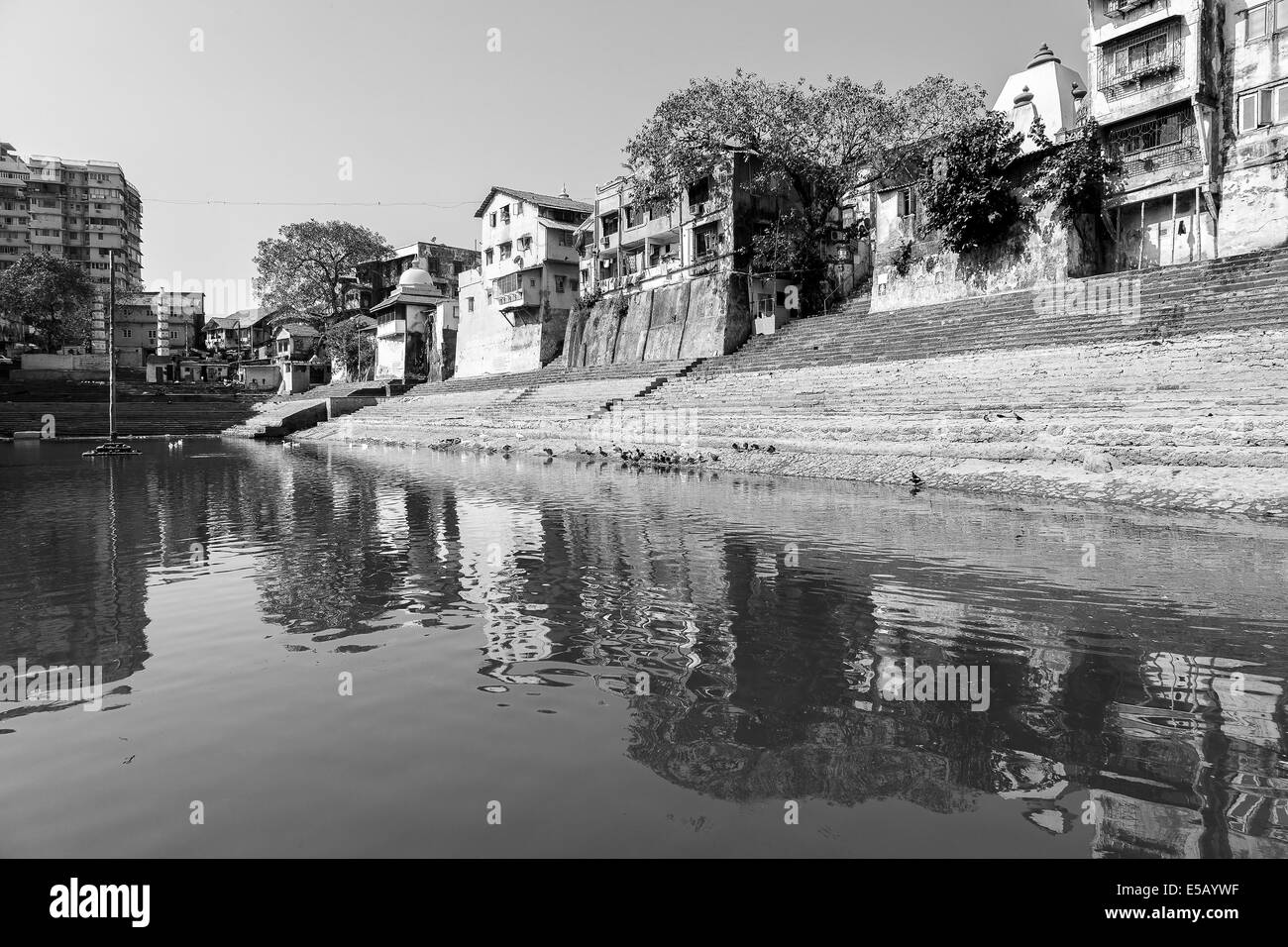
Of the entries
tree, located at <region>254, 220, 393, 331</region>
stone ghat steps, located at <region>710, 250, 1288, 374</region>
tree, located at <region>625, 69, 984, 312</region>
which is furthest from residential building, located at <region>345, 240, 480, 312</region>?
stone ghat steps, located at <region>710, 250, 1288, 374</region>

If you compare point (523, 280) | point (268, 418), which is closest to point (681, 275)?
point (523, 280)

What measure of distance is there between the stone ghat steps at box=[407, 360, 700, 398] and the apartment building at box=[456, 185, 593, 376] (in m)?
2.43

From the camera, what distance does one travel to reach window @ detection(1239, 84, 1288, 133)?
2302 centimetres

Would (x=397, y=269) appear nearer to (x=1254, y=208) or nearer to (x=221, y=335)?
(x=221, y=335)

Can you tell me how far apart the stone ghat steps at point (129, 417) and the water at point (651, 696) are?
134ft

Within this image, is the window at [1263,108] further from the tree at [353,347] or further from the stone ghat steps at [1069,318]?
the tree at [353,347]

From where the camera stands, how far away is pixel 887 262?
3100 cm

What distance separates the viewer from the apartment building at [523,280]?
4950 centimetres

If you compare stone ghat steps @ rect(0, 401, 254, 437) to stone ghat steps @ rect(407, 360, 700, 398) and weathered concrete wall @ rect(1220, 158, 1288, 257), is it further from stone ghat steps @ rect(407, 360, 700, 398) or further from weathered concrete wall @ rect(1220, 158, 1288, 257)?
weathered concrete wall @ rect(1220, 158, 1288, 257)

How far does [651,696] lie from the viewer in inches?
188

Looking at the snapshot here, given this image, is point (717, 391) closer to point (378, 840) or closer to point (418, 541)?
point (418, 541)

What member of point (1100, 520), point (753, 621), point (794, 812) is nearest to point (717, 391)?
point (1100, 520)

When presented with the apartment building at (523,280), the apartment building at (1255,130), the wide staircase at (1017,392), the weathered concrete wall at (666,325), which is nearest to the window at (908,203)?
the wide staircase at (1017,392)
